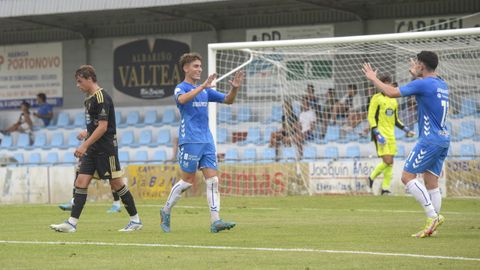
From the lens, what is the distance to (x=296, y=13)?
3023 cm

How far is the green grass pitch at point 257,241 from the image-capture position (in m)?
9.63

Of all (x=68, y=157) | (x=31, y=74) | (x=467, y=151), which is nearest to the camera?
(x=467, y=151)

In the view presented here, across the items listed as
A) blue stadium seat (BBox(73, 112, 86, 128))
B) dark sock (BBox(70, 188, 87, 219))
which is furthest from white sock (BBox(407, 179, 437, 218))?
blue stadium seat (BBox(73, 112, 86, 128))

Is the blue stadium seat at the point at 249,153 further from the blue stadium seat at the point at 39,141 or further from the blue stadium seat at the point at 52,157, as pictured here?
the blue stadium seat at the point at 39,141

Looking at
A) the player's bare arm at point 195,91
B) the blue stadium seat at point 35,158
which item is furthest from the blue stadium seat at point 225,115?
the player's bare arm at point 195,91

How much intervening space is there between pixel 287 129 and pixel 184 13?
684 centimetres

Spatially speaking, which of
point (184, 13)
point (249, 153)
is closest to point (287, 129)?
point (249, 153)

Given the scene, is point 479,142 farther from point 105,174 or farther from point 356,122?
point 105,174

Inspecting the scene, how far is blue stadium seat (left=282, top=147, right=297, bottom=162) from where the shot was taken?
24545 mm

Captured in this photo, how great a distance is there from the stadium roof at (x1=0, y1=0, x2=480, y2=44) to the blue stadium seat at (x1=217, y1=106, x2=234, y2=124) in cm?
284

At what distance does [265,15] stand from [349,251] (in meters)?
20.9

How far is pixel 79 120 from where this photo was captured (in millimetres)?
33156

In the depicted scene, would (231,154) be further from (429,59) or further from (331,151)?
(429,59)

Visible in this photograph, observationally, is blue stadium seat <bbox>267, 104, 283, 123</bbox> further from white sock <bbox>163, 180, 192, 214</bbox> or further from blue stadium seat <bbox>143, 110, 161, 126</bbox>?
white sock <bbox>163, 180, 192, 214</bbox>
